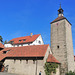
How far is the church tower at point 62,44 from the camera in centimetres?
2194

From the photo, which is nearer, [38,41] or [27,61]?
[27,61]

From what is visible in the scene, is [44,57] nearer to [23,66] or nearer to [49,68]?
[49,68]

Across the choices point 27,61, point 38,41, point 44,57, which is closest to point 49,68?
point 44,57

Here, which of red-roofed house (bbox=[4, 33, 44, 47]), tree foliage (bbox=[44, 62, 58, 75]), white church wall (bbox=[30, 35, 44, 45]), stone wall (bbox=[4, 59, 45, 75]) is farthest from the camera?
white church wall (bbox=[30, 35, 44, 45])

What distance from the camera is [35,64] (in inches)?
786

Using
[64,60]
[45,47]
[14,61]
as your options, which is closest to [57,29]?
[45,47]

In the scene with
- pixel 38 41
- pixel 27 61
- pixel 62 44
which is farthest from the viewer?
pixel 38 41

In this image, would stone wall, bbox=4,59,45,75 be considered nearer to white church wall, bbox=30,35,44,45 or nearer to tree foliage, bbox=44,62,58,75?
tree foliage, bbox=44,62,58,75

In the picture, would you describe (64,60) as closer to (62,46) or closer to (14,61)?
(62,46)

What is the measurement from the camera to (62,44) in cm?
2328

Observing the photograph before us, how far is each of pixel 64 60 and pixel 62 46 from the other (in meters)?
3.45

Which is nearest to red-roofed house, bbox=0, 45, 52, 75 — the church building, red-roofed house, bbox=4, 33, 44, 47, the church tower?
the church building

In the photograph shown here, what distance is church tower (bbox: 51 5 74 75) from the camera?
21938 millimetres

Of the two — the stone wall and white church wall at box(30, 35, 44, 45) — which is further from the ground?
white church wall at box(30, 35, 44, 45)
